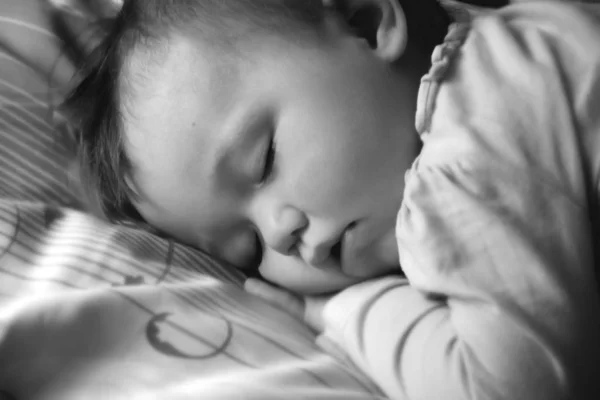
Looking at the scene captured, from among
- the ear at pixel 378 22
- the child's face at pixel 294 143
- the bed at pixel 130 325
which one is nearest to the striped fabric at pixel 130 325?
the bed at pixel 130 325

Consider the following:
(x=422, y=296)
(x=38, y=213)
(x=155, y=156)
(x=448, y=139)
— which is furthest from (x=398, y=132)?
(x=38, y=213)

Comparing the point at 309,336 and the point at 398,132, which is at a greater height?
the point at 398,132

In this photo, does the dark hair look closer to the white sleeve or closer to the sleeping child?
the sleeping child

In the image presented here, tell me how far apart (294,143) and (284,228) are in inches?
4.2

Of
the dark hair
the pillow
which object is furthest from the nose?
the pillow

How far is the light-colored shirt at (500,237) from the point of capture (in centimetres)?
55

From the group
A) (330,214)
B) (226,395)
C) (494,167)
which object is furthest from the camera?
(330,214)

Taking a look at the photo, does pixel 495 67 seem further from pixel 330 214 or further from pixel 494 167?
pixel 330 214

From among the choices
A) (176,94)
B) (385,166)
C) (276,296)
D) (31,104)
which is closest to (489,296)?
(385,166)

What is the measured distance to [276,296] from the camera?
81 centimetres

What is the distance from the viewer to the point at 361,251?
2.46ft

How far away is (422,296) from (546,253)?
0.48 ft

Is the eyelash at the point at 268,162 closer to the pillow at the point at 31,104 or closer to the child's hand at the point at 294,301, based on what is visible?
the child's hand at the point at 294,301

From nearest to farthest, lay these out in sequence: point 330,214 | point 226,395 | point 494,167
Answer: point 226,395, point 494,167, point 330,214
